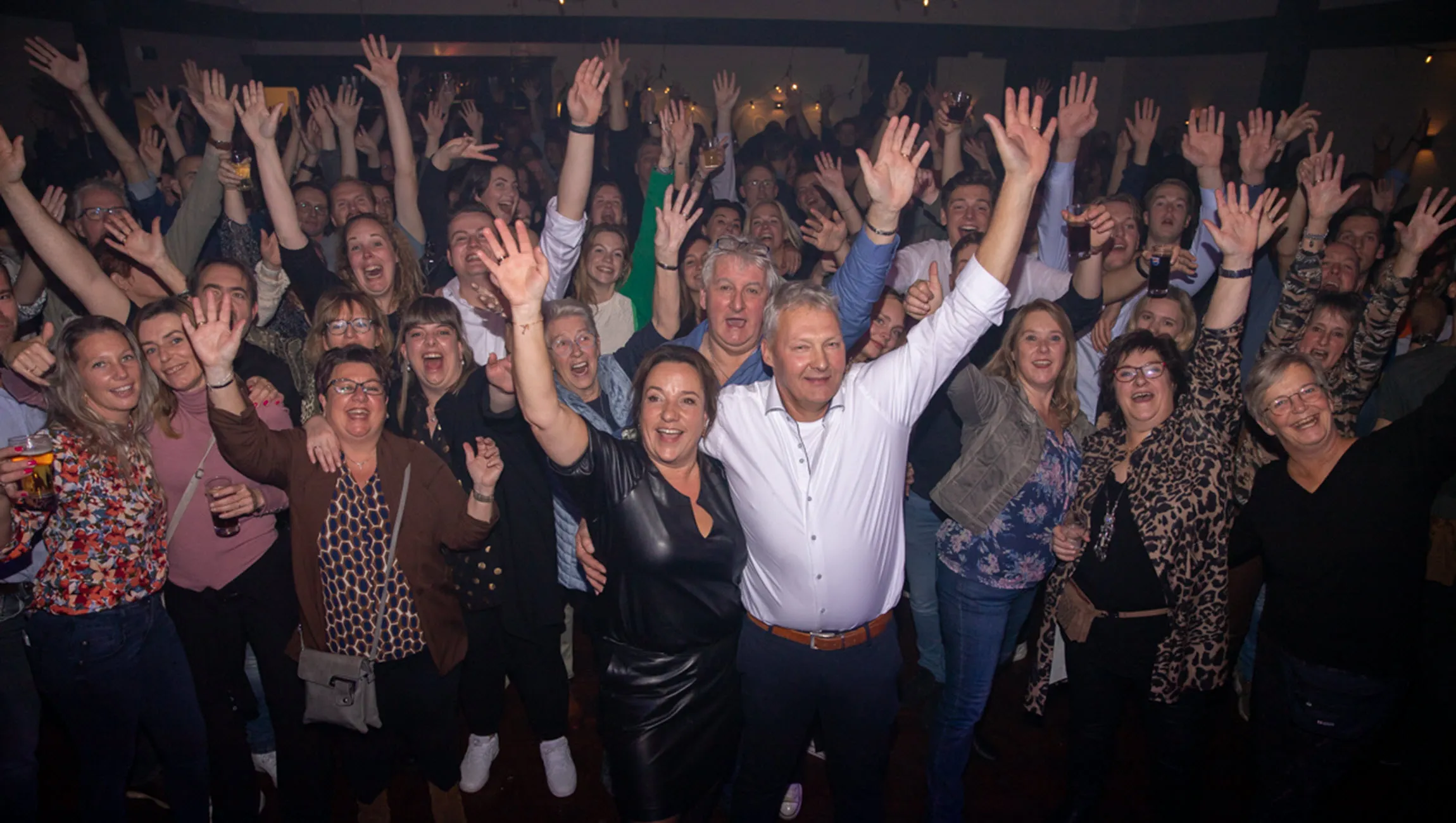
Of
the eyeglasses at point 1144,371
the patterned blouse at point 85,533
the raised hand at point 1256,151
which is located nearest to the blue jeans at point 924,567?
the eyeglasses at point 1144,371

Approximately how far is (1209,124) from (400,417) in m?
3.86

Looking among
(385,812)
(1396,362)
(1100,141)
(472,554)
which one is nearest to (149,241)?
(472,554)

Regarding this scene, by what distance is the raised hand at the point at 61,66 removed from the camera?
4168mm

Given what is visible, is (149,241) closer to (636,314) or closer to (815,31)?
(636,314)

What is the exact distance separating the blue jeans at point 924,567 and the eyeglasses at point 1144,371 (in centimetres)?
105

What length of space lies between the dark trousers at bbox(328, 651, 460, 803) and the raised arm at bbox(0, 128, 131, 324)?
1655 mm

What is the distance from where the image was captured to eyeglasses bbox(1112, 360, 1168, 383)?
2.67 m

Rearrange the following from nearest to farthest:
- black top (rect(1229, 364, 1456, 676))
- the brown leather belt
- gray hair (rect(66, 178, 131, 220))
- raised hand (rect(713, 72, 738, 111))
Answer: black top (rect(1229, 364, 1456, 676)), the brown leather belt, gray hair (rect(66, 178, 131, 220)), raised hand (rect(713, 72, 738, 111))

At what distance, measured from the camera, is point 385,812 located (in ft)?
9.24

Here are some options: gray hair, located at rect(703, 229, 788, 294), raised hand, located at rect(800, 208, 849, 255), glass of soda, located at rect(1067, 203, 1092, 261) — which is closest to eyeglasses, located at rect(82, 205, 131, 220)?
gray hair, located at rect(703, 229, 788, 294)

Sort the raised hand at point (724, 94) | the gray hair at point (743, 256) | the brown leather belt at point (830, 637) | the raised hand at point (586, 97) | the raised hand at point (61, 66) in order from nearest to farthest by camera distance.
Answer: the brown leather belt at point (830, 637) < the gray hair at point (743, 256) < the raised hand at point (586, 97) < the raised hand at point (61, 66) < the raised hand at point (724, 94)

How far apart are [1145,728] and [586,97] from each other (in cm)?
308

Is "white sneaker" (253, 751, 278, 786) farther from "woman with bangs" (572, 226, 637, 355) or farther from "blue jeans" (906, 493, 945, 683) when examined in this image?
"blue jeans" (906, 493, 945, 683)

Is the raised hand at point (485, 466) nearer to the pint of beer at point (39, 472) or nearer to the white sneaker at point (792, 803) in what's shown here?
the pint of beer at point (39, 472)
